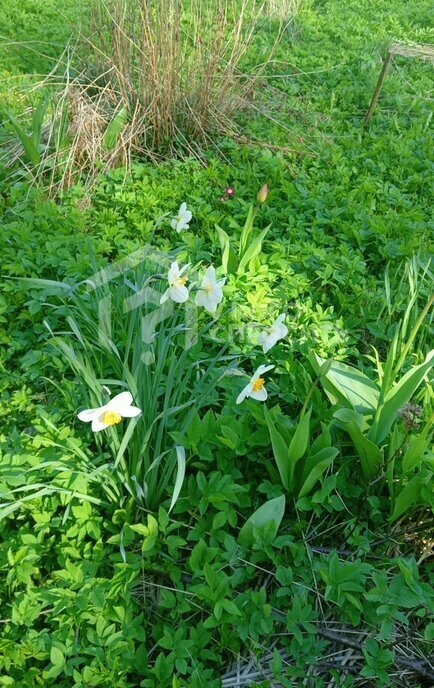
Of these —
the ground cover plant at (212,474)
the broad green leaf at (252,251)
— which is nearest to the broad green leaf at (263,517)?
the ground cover plant at (212,474)

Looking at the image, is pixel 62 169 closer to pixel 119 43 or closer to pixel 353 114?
pixel 119 43

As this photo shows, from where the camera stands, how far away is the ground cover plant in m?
1.35

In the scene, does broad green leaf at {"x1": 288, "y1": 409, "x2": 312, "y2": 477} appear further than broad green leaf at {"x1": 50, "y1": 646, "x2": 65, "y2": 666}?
Yes

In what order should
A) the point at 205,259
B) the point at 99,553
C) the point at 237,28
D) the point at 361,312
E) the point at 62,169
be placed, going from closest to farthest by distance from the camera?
the point at 99,553, the point at 361,312, the point at 205,259, the point at 62,169, the point at 237,28

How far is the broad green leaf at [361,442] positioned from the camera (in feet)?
5.09

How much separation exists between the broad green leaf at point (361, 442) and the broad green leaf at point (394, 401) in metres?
0.05

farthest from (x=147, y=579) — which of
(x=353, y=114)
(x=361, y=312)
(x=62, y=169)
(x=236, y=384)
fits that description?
(x=353, y=114)

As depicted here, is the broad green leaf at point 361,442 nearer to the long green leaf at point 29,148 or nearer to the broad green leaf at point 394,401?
the broad green leaf at point 394,401

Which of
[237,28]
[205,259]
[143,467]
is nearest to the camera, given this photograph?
[143,467]

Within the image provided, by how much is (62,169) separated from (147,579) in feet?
6.91

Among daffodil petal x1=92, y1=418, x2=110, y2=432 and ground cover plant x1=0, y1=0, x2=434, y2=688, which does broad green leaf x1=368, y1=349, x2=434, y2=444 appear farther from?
daffodil petal x1=92, y1=418, x2=110, y2=432

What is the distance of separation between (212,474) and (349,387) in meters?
0.50

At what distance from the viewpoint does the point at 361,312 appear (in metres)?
2.28

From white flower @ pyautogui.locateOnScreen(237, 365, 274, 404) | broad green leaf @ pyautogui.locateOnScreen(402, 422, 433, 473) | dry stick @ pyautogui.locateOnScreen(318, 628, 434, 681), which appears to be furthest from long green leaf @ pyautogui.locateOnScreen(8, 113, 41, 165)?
dry stick @ pyautogui.locateOnScreen(318, 628, 434, 681)
